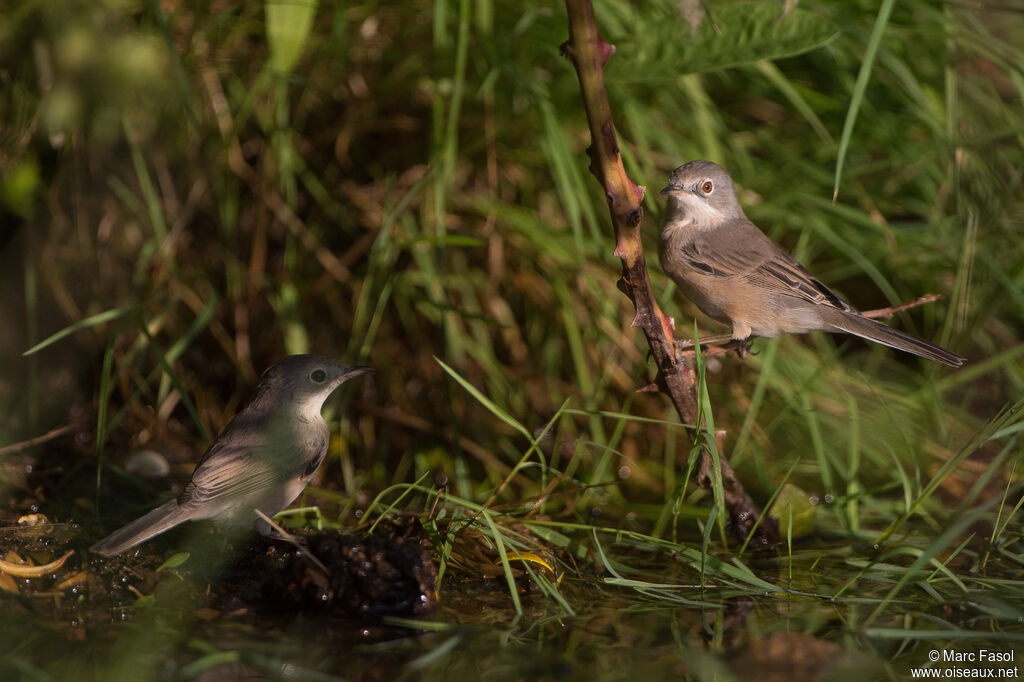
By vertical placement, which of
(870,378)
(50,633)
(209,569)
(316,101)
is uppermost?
(316,101)

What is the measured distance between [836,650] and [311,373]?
2180mm

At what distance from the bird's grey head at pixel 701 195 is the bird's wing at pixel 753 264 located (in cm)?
9

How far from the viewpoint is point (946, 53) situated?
477cm

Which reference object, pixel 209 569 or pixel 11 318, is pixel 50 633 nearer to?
pixel 209 569

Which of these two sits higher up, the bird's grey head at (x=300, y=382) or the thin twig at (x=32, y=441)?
the bird's grey head at (x=300, y=382)

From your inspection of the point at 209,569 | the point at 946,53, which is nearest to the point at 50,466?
the point at 209,569

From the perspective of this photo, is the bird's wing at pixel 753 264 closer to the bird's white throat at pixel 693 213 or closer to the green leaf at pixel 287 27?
the bird's white throat at pixel 693 213

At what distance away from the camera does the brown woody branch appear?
2691 millimetres

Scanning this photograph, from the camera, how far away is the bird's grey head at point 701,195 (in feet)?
13.3

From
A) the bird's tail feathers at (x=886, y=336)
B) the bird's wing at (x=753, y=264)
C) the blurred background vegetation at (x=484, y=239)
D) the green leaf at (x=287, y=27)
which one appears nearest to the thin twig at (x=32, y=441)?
the blurred background vegetation at (x=484, y=239)

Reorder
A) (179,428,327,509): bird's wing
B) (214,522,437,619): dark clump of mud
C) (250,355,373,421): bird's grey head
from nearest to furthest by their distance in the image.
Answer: (214,522,437,619): dark clump of mud → (179,428,327,509): bird's wing → (250,355,373,421): bird's grey head

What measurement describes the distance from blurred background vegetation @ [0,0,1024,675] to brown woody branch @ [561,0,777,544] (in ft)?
4.41

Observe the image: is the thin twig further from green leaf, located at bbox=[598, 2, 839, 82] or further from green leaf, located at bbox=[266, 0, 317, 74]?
green leaf, located at bbox=[598, 2, 839, 82]

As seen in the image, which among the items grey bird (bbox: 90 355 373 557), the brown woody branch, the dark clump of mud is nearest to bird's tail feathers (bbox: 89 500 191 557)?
grey bird (bbox: 90 355 373 557)
